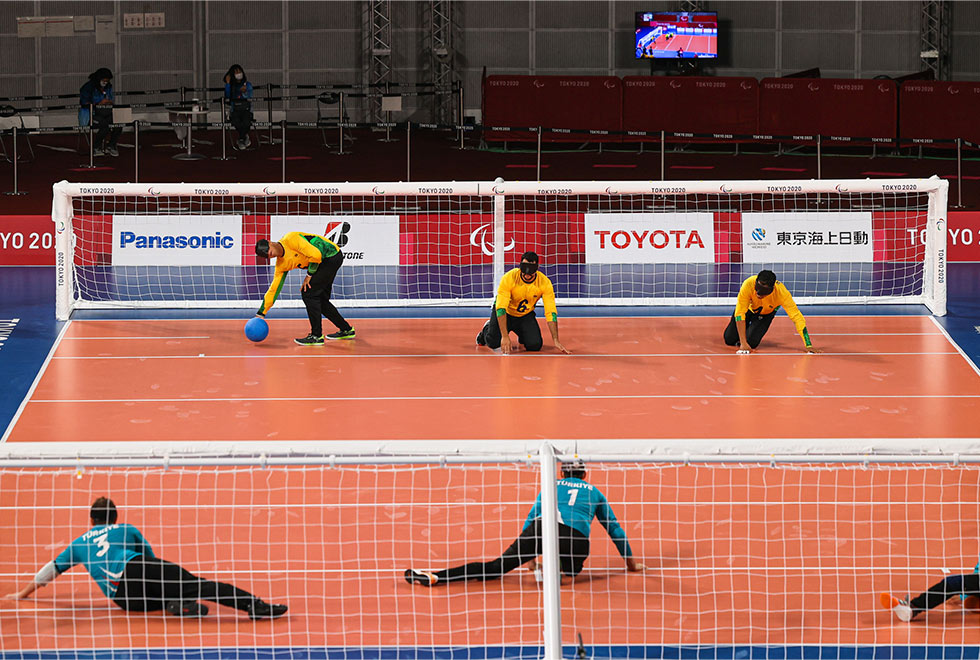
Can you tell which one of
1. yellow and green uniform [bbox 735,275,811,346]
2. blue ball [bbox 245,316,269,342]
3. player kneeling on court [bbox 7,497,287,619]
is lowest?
player kneeling on court [bbox 7,497,287,619]

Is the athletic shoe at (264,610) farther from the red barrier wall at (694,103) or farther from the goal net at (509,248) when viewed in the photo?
the red barrier wall at (694,103)

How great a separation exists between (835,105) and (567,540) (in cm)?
2459

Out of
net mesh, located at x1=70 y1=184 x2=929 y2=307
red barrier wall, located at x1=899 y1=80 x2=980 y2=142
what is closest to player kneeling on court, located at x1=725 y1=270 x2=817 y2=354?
net mesh, located at x1=70 y1=184 x2=929 y2=307

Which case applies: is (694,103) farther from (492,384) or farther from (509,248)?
(492,384)

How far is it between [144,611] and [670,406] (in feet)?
22.7

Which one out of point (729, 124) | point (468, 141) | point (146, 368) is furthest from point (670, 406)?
point (468, 141)

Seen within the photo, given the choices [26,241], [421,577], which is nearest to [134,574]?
[421,577]

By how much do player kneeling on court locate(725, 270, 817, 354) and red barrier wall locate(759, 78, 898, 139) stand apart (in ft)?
52.5

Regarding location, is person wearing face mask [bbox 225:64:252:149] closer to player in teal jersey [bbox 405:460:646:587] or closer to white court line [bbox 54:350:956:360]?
white court line [bbox 54:350:956:360]

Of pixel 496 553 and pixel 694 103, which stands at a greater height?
pixel 694 103

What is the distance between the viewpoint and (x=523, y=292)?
51.5 feet

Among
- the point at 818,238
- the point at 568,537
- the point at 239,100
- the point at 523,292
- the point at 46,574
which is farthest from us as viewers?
the point at 239,100

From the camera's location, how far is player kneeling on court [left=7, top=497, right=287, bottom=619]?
8055 mm

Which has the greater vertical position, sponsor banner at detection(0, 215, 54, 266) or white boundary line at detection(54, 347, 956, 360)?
sponsor banner at detection(0, 215, 54, 266)
